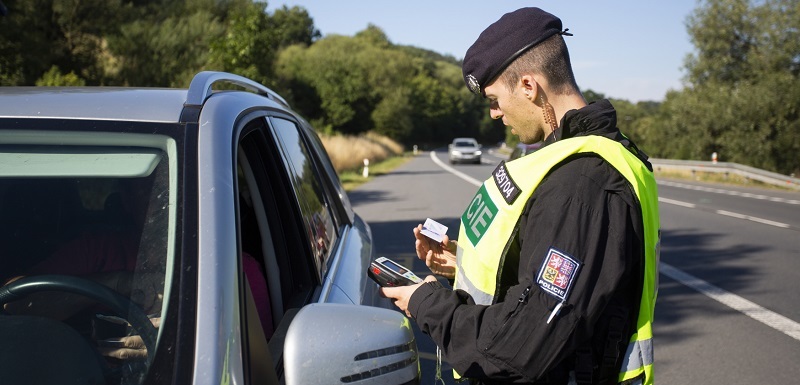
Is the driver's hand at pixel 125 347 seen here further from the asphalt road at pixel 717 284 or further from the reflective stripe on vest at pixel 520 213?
the asphalt road at pixel 717 284

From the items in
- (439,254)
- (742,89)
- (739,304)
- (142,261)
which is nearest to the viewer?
(142,261)

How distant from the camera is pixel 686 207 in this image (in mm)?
15852

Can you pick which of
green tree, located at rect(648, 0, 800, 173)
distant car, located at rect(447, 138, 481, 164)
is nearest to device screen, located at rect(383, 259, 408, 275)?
green tree, located at rect(648, 0, 800, 173)

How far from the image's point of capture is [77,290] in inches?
74.2

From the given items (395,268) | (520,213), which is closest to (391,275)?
(395,268)

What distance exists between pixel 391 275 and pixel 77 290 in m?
0.79

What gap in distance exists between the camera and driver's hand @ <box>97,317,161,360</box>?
1.66 meters

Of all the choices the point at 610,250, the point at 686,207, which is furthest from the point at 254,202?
the point at 686,207

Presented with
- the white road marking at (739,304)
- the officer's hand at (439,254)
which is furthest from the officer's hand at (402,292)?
the white road marking at (739,304)

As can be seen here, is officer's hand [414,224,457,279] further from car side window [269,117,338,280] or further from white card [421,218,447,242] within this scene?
car side window [269,117,338,280]

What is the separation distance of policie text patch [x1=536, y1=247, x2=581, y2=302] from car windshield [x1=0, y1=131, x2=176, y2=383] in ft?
2.66

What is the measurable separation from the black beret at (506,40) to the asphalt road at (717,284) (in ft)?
9.27

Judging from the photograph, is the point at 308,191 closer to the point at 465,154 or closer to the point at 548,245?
the point at 548,245

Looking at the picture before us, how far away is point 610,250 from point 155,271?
39.6 inches
